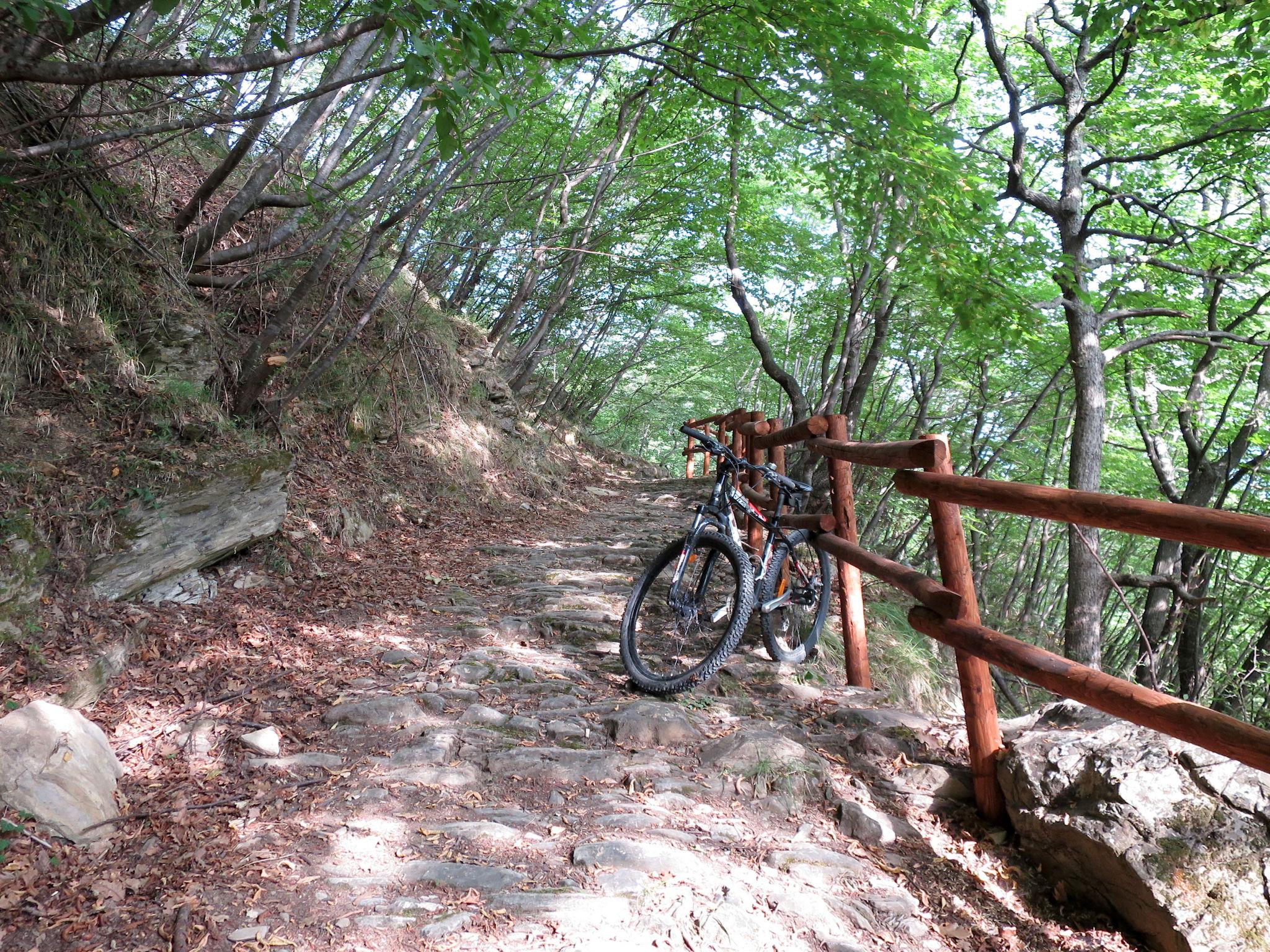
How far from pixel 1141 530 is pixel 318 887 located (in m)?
2.63

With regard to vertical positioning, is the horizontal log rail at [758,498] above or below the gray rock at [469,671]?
above

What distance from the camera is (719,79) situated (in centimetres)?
513

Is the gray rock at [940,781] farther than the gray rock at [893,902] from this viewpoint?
Yes

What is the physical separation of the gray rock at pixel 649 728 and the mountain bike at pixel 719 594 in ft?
0.95

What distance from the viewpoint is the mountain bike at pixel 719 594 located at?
3.78m

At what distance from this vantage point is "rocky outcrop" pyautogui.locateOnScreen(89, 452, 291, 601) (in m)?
3.73

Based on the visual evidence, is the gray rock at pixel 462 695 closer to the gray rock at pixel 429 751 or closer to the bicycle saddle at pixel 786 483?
the gray rock at pixel 429 751

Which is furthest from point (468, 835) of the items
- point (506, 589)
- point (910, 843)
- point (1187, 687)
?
point (1187, 687)

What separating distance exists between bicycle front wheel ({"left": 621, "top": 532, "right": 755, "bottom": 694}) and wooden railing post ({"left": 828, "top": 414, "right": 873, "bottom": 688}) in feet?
2.14

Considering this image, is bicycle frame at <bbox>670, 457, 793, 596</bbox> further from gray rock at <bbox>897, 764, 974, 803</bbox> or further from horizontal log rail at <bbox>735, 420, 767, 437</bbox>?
gray rock at <bbox>897, 764, 974, 803</bbox>

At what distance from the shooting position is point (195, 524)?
4148 millimetres

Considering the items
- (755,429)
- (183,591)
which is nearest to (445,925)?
(183,591)

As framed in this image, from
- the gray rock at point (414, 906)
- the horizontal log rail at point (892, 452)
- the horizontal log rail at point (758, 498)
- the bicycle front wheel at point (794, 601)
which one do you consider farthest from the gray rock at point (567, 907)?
the horizontal log rail at point (758, 498)

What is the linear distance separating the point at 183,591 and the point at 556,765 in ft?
8.05
